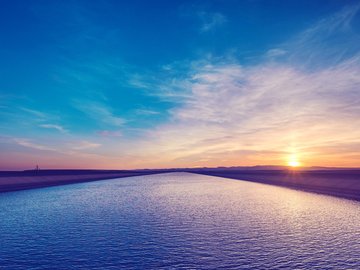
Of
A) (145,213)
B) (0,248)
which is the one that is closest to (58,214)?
(145,213)

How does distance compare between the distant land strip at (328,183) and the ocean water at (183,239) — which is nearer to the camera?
the ocean water at (183,239)

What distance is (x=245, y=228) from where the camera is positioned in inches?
766

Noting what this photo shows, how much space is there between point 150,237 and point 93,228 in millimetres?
4787

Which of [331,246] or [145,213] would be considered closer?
[331,246]

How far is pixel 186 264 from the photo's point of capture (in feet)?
41.3

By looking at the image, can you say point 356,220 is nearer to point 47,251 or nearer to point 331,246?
point 331,246

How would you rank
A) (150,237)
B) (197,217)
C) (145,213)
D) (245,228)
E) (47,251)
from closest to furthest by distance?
(47,251) → (150,237) → (245,228) → (197,217) → (145,213)

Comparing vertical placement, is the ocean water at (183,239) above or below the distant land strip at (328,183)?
below

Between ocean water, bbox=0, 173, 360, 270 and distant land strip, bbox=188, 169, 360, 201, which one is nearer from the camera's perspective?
ocean water, bbox=0, 173, 360, 270

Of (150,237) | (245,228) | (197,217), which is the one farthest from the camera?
(197,217)

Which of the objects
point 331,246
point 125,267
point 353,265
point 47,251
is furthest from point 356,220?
point 47,251

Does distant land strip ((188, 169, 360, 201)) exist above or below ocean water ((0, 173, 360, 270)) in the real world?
above

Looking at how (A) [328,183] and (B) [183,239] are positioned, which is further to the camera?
(A) [328,183]

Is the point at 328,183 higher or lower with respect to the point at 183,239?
higher
